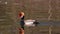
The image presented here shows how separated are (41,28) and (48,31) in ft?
0.81

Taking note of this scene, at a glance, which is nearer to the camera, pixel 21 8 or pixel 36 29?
pixel 36 29

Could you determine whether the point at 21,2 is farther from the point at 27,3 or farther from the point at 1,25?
the point at 1,25

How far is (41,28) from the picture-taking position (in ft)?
25.5

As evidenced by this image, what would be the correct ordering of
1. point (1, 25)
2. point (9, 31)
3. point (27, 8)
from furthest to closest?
point (27, 8) < point (1, 25) < point (9, 31)

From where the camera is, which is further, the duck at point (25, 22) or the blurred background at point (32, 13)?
the blurred background at point (32, 13)

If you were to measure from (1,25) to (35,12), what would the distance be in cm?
141

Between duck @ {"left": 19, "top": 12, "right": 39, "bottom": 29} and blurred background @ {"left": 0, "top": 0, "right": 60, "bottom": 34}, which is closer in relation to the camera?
duck @ {"left": 19, "top": 12, "right": 39, "bottom": 29}

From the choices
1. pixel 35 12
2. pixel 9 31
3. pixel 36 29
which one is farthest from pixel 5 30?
pixel 35 12

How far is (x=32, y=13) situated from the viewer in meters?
8.82

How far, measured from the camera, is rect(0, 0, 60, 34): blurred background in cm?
765

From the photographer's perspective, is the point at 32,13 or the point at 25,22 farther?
the point at 32,13

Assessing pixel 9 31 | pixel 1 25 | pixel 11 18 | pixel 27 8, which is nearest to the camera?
pixel 9 31

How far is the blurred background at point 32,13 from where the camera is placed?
7.65 m

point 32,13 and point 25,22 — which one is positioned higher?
point 25,22
